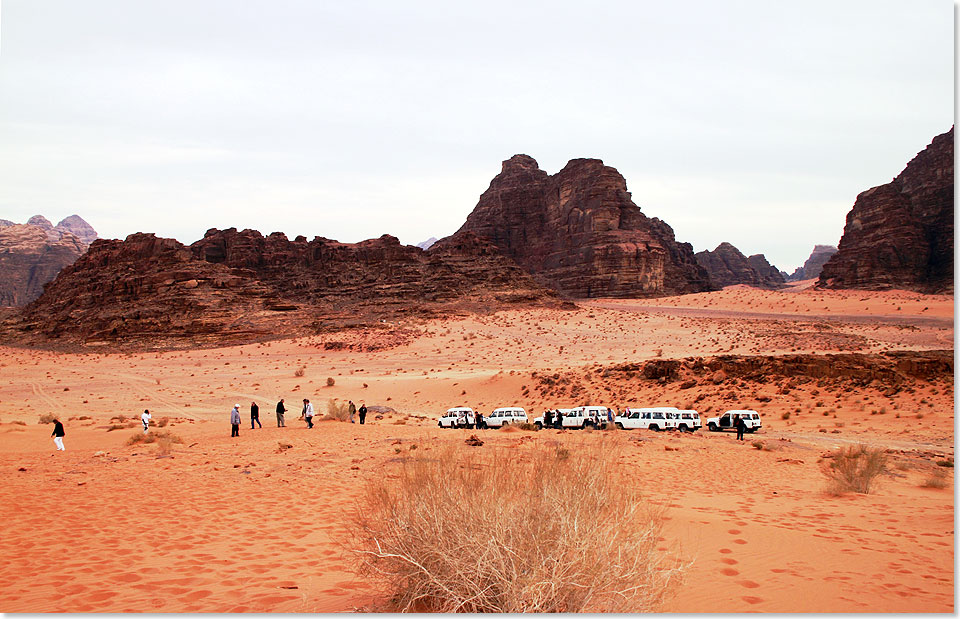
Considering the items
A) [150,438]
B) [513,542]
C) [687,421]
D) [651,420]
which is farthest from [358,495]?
[687,421]

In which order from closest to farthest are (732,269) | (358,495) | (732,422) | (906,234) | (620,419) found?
(358,495) → (732,422) → (620,419) → (906,234) → (732,269)

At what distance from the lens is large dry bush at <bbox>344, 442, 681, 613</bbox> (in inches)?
163

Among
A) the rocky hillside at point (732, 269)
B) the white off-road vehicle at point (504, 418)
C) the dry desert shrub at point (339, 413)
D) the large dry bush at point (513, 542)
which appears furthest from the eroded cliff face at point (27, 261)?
the large dry bush at point (513, 542)

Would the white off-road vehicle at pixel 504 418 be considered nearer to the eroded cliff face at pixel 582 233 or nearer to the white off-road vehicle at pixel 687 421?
the white off-road vehicle at pixel 687 421

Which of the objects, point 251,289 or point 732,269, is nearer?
point 251,289

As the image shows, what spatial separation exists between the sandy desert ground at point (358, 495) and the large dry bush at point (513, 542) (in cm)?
69

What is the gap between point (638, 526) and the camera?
4945 millimetres

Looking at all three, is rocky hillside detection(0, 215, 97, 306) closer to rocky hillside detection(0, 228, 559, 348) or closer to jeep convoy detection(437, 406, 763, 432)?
rocky hillside detection(0, 228, 559, 348)

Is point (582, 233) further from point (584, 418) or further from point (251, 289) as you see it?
point (584, 418)

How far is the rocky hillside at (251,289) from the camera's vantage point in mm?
76312

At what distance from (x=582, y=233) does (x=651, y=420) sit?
105 m

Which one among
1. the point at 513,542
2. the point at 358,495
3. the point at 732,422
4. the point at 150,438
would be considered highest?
the point at 513,542

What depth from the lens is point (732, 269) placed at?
175 meters

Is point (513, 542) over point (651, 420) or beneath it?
over
